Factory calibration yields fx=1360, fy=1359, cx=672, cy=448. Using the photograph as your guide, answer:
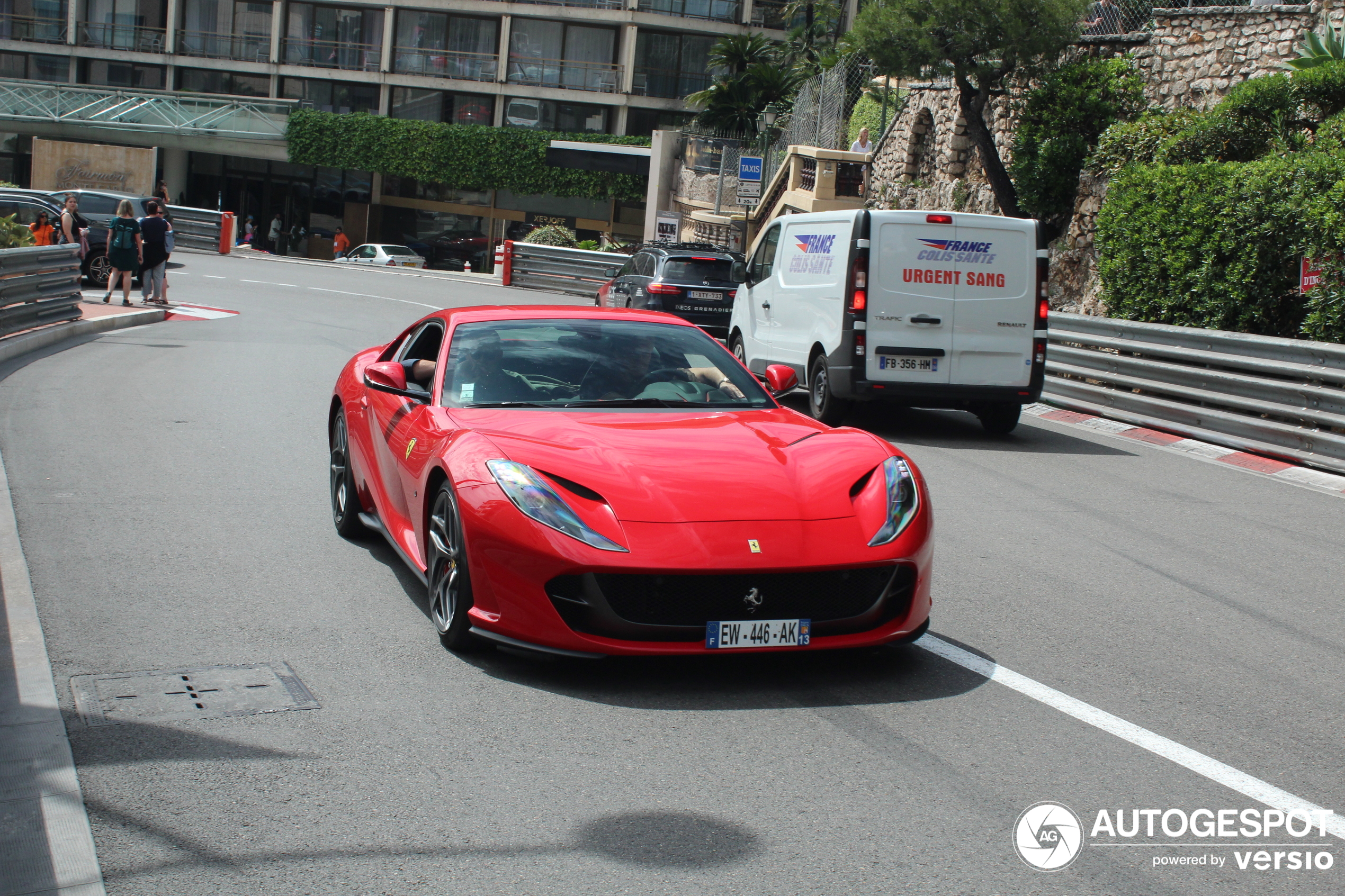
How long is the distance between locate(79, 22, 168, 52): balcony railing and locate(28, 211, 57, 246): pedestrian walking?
42.7 metres

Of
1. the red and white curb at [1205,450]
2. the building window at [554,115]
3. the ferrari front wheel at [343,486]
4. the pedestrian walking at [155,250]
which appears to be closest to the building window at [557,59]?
the building window at [554,115]

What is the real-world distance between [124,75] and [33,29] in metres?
4.62

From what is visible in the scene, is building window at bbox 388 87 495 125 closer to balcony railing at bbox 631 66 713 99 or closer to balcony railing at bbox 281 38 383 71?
balcony railing at bbox 281 38 383 71

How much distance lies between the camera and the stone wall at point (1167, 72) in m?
19.2

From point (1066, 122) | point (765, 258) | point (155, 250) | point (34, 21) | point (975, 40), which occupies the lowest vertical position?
point (155, 250)

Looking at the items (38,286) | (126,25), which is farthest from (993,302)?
(126,25)

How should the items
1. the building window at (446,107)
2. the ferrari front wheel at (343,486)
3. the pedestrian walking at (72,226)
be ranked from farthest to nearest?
the building window at (446,107) < the pedestrian walking at (72,226) < the ferrari front wheel at (343,486)

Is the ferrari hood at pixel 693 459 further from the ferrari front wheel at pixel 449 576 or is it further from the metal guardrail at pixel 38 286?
the metal guardrail at pixel 38 286

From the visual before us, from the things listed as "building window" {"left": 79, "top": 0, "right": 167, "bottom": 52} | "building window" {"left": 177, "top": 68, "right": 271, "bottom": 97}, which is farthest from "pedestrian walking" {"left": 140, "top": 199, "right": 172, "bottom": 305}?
"building window" {"left": 79, "top": 0, "right": 167, "bottom": 52}

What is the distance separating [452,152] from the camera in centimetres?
5894

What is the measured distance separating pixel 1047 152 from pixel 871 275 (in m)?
11.0

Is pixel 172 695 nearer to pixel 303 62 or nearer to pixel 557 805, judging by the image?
pixel 557 805

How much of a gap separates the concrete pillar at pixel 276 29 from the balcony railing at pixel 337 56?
37 cm

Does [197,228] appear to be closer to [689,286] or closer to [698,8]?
[689,286]
